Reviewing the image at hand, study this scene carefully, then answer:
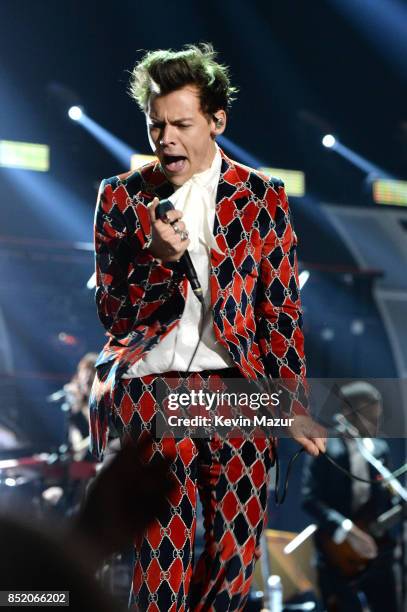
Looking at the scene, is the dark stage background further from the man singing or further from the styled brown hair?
the styled brown hair

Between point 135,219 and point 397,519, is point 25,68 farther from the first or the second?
point 135,219

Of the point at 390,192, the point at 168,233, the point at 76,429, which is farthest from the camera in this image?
the point at 390,192

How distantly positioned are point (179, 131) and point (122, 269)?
0.39 metres

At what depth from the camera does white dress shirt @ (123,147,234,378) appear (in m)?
2.28

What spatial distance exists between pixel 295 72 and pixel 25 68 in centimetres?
263

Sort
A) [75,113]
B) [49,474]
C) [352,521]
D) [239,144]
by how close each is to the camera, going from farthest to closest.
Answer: [239,144], [75,113], [49,474], [352,521]

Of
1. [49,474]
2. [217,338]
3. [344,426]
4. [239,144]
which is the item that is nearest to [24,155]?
[239,144]

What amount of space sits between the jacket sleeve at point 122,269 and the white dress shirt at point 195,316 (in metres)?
0.09

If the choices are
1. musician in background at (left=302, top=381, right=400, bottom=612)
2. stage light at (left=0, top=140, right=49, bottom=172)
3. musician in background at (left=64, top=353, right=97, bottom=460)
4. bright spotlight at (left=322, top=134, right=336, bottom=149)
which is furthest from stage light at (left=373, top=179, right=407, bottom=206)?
musician in background at (left=302, top=381, right=400, bottom=612)

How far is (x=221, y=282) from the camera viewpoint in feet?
7.57

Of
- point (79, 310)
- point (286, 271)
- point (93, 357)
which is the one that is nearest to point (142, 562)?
point (286, 271)

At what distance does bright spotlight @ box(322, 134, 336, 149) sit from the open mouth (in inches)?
285

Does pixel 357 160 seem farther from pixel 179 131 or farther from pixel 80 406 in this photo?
pixel 179 131

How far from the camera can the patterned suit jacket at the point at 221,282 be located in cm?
230
